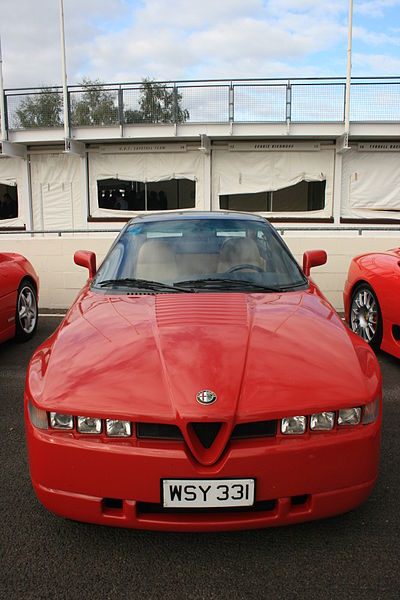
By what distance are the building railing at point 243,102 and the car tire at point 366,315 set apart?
12772 mm

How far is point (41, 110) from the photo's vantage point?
1822cm

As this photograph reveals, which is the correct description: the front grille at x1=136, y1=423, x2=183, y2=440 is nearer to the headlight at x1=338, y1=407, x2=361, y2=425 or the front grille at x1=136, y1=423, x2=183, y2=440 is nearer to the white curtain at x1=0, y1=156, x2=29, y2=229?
the headlight at x1=338, y1=407, x2=361, y2=425

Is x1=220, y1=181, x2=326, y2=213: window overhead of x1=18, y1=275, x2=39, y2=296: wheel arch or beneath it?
overhead

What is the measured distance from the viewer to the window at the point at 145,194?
19312mm

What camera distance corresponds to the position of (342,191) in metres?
18.7

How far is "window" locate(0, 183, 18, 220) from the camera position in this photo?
20344 mm

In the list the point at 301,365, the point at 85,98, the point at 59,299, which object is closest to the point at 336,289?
the point at 59,299

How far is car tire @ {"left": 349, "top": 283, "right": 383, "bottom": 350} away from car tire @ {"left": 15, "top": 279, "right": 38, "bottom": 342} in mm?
3850

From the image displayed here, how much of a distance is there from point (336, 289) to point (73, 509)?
21.7ft

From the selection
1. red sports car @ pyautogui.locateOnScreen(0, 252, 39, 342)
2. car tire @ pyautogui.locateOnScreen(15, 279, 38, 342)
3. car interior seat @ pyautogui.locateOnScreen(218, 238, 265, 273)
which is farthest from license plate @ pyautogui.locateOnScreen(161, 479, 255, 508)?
car tire @ pyautogui.locateOnScreen(15, 279, 38, 342)

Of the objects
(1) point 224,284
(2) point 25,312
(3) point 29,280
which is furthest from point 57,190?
(1) point 224,284

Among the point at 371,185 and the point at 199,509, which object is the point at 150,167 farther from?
the point at 199,509

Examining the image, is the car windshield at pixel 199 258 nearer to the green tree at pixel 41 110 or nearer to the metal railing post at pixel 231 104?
the metal railing post at pixel 231 104

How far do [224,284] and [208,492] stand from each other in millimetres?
1526
